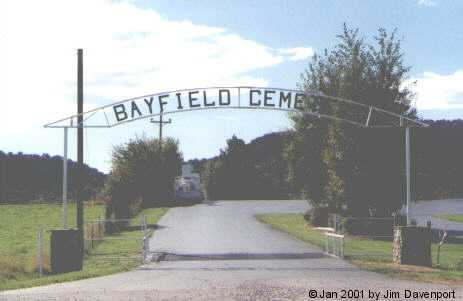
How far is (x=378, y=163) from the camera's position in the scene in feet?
102

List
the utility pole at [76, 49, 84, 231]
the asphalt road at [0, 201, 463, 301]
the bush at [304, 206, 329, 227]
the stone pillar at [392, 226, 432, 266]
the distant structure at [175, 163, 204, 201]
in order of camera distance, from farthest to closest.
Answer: the distant structure at [175, 163, 204, 201] → the bush at [304, 206, 329, 227] → the utility pole at [76, 49, 84, 231] → the stone pillar at [392, 226, 432, 266] → the asphalt road at [0, 201, 463, 301]

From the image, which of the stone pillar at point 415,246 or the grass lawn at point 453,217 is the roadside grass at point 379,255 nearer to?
the stone pillar at point 415,246

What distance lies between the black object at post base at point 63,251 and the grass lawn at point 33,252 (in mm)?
485

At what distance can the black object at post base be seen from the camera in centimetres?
2014

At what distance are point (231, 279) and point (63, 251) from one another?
5936 mm

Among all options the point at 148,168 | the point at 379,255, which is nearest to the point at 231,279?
the point at 379,255

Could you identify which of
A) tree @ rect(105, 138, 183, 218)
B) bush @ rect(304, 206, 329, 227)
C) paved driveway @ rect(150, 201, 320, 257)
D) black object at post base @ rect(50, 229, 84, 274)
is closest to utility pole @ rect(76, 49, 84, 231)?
paved driveway @ rect(150, 201, 320, 257)

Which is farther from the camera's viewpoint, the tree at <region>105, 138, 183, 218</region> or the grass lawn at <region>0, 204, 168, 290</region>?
the tree at <region>105, 138, 183, 218</region>

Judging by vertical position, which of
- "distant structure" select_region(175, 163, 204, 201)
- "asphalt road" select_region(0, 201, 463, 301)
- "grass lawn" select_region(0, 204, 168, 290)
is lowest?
"grass lawn" select_region(0, 204, 168, 290)

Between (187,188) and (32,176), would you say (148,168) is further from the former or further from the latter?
(32,176)

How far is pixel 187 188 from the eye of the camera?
205ft

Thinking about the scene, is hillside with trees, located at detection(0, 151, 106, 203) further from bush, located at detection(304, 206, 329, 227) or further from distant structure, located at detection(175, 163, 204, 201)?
bush, located at detection(304, 206, 329, 227)

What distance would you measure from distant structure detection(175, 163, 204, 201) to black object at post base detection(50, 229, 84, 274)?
4007cm

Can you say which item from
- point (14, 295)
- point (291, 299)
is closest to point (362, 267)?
point (291, 299)
